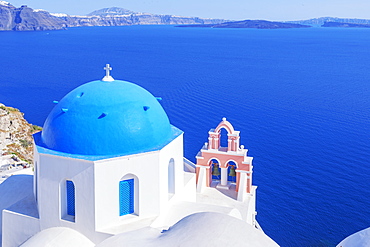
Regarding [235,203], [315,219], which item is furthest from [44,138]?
[315,219]

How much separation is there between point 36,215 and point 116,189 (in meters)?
2.23

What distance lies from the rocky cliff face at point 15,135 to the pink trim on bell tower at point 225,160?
1232cm

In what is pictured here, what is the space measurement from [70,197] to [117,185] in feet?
3.89

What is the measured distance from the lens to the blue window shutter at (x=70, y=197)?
907cm

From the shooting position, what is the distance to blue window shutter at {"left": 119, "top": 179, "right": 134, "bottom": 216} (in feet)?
29.8

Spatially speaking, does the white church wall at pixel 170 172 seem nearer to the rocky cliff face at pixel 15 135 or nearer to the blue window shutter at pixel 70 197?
the blue window shutter at pixel 70 197

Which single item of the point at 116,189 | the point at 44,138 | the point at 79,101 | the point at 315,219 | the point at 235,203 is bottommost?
the point at 315,219

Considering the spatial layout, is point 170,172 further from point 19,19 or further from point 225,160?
point 19,19

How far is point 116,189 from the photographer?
881cm

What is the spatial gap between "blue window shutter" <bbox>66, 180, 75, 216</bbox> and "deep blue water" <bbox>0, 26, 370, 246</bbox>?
11.3 meters

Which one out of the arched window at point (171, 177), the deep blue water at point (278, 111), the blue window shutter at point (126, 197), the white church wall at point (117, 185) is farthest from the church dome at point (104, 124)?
the deep blue water at point (278, 111)

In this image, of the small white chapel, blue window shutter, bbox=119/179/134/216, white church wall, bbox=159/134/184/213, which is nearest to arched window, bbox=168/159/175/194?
white church wall, bbox=159/134/184/213

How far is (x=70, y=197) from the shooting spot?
30.0 feet

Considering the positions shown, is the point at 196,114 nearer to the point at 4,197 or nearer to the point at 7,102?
the point at 7,102
